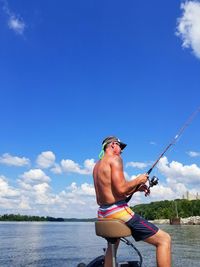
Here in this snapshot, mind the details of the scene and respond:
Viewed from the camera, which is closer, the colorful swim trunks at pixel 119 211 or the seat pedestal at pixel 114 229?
the seat pedestal at pixel 114 229

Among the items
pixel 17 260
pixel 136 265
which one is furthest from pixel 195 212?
pixel 136 265

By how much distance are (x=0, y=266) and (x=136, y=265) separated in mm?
15525

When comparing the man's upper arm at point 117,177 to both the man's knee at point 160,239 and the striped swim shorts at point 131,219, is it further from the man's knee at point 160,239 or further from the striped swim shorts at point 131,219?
the man's knee at point 160,239

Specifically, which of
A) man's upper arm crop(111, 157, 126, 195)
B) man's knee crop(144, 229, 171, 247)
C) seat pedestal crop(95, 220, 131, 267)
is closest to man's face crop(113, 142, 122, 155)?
man's upper arm crop(111, 157, 126, 195)

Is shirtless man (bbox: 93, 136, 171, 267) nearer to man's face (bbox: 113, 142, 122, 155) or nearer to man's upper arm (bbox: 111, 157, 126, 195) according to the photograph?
man's upper arm (bbox: 111, 157, 126, 195)

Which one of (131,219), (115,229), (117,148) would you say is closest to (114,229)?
(115,229)

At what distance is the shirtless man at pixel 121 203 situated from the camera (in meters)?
6.80

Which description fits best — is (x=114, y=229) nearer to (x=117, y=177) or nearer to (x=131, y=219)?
(x=131, y=219)

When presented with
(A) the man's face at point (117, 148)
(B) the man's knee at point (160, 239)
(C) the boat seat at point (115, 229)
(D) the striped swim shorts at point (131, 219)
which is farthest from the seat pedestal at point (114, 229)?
(A) the man's face at point (117, 148)

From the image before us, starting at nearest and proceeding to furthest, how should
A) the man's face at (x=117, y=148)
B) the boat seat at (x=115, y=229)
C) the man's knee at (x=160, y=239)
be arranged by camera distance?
the boat seat at (x=115, y=229)
the man's knee at (x=160, y=239)
the man's face at (x=117, y=148)

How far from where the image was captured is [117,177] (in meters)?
6.82

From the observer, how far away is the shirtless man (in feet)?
22.3

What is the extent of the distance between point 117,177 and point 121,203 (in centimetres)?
48

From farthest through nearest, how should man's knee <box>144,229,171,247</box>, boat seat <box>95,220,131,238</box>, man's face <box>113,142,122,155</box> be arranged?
man's face <box>113,142,122,155</box>
man's knee <box>144,229,171,247</box>
boat seat <box>95,220,131,238</box>
